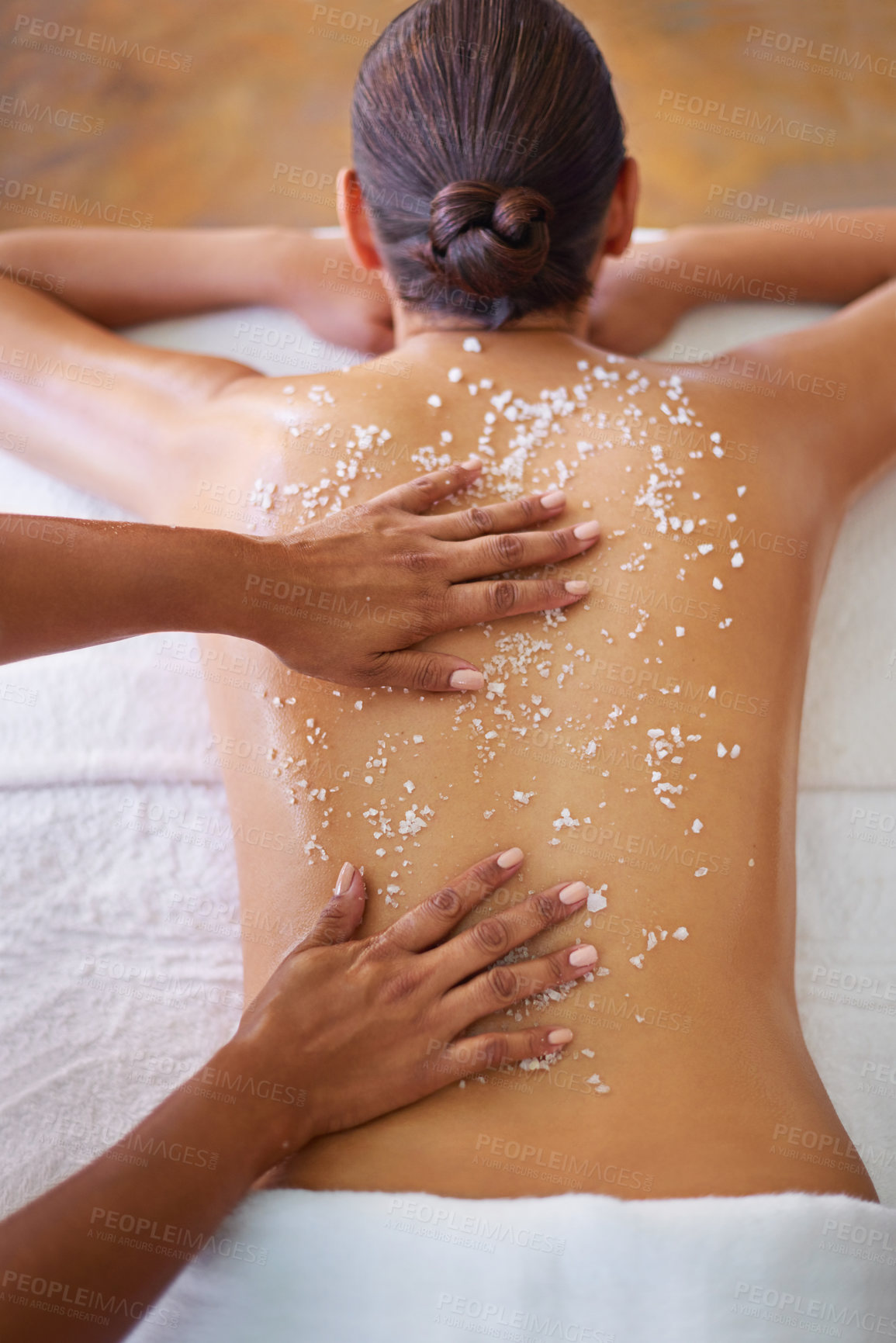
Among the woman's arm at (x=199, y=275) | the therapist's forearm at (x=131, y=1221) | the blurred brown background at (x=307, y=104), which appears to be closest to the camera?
the therapist's forearm at (x=131, y=1221)

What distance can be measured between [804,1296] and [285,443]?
2.97ft

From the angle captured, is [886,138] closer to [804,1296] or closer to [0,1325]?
[804,1296]

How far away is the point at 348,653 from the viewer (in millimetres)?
953

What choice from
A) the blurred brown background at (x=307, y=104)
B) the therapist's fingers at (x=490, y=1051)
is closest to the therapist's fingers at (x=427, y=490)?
the therapist's fingers at (x=490, y=1051)

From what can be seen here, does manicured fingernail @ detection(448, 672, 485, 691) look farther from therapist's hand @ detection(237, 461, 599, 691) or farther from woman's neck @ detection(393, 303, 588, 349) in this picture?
woman's neck @ detection(393, 303, 588, 349)

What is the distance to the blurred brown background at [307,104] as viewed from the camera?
1.74 metres

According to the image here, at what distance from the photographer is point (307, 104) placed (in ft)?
5.86

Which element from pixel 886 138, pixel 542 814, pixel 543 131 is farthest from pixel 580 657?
pixel 886 138

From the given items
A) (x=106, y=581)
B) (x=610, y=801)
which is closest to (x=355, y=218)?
(x=106, y=581)

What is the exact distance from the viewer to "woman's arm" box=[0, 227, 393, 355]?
1356 millimetres

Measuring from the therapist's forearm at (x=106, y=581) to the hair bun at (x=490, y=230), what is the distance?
0.34 metres

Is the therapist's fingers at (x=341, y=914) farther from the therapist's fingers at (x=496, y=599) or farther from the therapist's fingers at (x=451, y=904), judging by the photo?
Answer: the therapist's fingers at (x=496, y=599)

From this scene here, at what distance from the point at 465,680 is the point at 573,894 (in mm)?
222

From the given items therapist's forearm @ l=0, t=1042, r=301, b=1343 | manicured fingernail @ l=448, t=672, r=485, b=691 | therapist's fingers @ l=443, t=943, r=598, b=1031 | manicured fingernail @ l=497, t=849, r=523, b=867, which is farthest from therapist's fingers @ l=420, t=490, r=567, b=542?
therapist's forearm @ l=0, t=1042, r=301, b=1343
